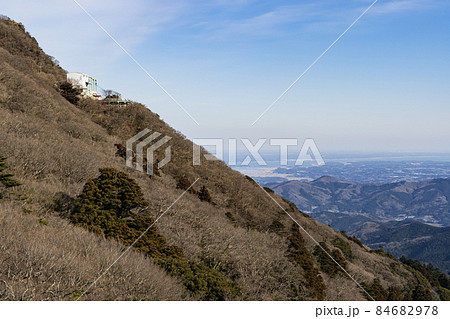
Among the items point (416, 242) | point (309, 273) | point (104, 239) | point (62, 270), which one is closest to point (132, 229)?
point (104, 239)

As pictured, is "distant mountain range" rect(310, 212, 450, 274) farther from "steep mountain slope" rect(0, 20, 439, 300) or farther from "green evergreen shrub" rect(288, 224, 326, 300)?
"green evergreen shrub" rect(288, 224, 326, 300)

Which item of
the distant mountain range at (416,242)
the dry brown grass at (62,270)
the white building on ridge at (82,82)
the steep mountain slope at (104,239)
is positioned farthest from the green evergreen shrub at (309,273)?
the distant mountain range at (416,242)

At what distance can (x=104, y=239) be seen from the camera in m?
9.09

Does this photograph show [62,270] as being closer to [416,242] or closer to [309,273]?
[309,273]

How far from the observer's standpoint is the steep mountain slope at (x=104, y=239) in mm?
6207

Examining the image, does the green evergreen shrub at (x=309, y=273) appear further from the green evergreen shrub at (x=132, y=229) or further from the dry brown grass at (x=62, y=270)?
the dry brown grass at (x=62, y=270)

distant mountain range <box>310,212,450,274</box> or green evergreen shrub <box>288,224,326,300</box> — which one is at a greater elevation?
green evergreen shrub <box>288,224,326,300</box>

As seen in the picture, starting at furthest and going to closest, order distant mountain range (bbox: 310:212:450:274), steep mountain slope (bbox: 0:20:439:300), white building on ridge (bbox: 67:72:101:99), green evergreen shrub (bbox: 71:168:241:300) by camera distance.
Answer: distant mountain range (bbox: 310:212:450:274) → white building on ridge (bbox: 67:72:101:99) → green evergreen shrub (bbox: 71:168:241:300) → steep mountain slope (bbox: 0:20:439:300)

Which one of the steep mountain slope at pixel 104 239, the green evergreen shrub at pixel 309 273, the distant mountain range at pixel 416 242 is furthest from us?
the distant mountain range at pixel 416 242

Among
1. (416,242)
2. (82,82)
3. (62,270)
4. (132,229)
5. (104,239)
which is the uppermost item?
(82,82)

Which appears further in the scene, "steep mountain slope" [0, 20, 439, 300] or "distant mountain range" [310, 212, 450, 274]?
"distant mountain range" [310, 212, 450, 274]

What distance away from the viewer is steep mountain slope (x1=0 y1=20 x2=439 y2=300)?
20.4ft

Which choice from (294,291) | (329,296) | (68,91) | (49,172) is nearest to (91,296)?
(294,291)

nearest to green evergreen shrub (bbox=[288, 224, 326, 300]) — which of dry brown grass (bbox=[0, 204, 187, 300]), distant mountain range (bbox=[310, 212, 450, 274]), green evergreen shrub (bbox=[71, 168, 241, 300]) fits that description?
green evergreen shrub (bbox=[71, 168, 241, 300])
